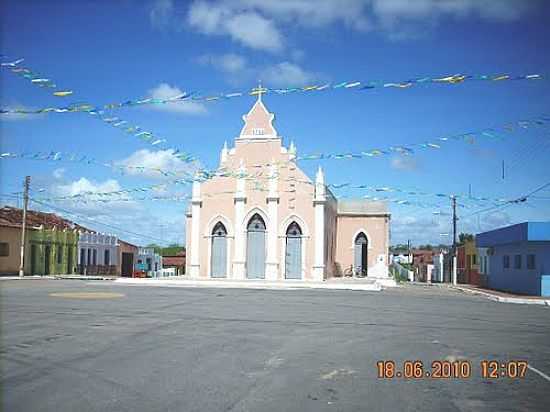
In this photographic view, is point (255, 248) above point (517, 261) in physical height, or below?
above

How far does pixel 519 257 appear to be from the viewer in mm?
33375

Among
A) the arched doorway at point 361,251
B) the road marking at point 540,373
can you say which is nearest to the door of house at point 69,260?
the arched doorway at point 361,251

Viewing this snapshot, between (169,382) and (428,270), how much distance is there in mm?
56369

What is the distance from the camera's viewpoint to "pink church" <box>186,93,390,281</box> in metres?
37.4

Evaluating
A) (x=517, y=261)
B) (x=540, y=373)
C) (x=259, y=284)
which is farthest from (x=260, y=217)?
(x=540, y=373)

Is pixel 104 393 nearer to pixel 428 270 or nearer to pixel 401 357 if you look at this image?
pixel 401 357

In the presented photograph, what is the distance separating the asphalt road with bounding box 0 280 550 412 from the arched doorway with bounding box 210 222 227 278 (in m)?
20.3

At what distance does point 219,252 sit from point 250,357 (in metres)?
29.0

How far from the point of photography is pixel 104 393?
7.38m

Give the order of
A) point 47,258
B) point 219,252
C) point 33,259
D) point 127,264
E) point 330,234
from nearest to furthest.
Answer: point 219,252, point 330,234, point 33,259, point 47,258, point 127,264

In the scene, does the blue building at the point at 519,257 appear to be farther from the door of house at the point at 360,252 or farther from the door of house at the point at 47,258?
the door of house at the point at 47,258

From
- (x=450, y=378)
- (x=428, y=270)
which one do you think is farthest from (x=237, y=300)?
(x=428, y=270)

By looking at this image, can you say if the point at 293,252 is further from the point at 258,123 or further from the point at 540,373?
the point at 540,373

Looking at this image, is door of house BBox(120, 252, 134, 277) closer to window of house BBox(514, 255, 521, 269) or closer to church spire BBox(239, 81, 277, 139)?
church spire BBox(239, 81, 277, 139)
